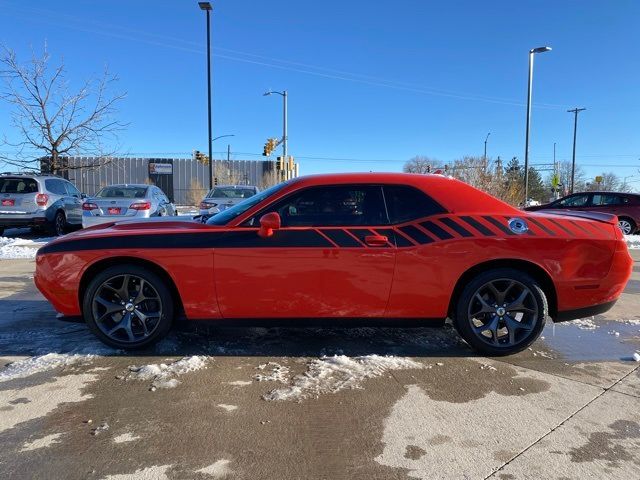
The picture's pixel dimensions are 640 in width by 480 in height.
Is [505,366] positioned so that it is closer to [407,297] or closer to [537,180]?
[407,297]

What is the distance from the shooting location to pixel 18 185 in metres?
12.6

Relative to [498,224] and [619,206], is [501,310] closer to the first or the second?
[498,224]

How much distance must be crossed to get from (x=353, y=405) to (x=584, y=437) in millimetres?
1405

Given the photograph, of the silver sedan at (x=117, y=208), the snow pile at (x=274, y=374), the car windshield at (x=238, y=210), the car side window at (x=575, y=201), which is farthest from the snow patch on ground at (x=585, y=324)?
the car side window at (x=575, y=201)

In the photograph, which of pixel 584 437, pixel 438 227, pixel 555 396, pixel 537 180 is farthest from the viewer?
pixel 537 180

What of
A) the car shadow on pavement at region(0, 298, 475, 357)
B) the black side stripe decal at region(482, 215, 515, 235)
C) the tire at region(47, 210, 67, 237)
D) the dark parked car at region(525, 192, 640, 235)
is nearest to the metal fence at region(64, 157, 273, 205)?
the tire at region(47, 210, 67, 237)

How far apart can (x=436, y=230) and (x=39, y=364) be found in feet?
11.1

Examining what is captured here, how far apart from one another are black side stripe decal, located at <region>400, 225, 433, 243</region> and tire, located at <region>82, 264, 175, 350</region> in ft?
6.68

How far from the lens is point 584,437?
9.45 feet

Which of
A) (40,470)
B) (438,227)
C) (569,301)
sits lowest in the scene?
(40,470)

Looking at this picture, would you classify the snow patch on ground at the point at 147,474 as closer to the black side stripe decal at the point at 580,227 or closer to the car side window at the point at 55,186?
the black side stripe decal at the point at 580,227

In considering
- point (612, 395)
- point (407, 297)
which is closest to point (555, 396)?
point (612, 395)

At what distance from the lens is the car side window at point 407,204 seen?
4004 mm

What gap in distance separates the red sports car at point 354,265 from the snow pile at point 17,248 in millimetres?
6923
